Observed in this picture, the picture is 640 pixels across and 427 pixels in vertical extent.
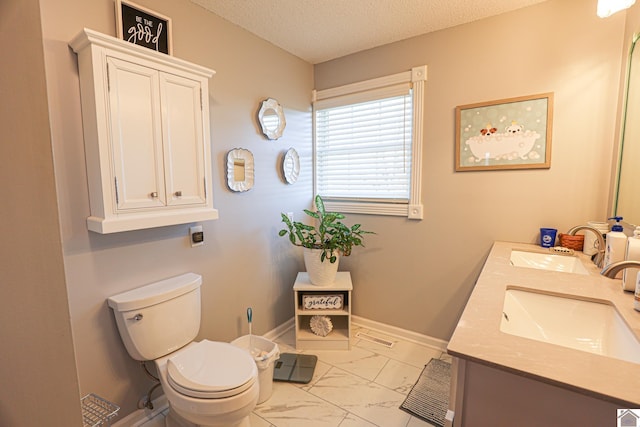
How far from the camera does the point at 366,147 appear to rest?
267 cm

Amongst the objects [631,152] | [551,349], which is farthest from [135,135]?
[631,152]

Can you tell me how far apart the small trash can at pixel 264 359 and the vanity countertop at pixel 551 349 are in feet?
4.23

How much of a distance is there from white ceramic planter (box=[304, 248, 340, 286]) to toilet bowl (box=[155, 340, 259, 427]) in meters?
0.95

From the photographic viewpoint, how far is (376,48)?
2.49 metres

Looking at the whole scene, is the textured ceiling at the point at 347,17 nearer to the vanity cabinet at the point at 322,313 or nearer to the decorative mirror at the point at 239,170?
the decorative mirror at the point at 239,170

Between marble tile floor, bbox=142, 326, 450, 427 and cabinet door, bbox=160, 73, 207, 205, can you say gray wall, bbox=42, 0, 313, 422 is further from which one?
marble tile floor, bbox=142, 326, 450, 427

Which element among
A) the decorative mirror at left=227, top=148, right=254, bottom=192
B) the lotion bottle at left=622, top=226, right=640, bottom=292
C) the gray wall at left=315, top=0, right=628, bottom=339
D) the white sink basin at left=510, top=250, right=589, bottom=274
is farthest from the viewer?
the decorative mirror at left=227, top=148, right=254, bottom=192

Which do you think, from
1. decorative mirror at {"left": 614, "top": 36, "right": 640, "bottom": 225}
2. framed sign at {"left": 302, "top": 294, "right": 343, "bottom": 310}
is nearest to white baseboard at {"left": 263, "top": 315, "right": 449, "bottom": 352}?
framed sign at {"left": 302, "top": 294, "right": 343, "bottom": 310}

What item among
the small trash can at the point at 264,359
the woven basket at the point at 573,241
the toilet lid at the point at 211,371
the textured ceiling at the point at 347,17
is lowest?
the small trash can at the point at 264,359

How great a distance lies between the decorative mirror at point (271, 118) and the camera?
91.0 inches

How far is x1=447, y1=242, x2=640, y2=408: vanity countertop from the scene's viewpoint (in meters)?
0.70

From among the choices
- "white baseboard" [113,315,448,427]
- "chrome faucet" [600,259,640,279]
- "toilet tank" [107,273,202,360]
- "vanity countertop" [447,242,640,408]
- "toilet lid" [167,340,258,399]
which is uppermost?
"chrome faucet" [600,259,640,279]

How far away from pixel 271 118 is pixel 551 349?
2223 mm

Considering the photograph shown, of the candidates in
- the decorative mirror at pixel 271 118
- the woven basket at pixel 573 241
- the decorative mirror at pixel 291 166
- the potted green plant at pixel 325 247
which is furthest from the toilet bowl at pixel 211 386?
the woven basket at pixel 573 241
